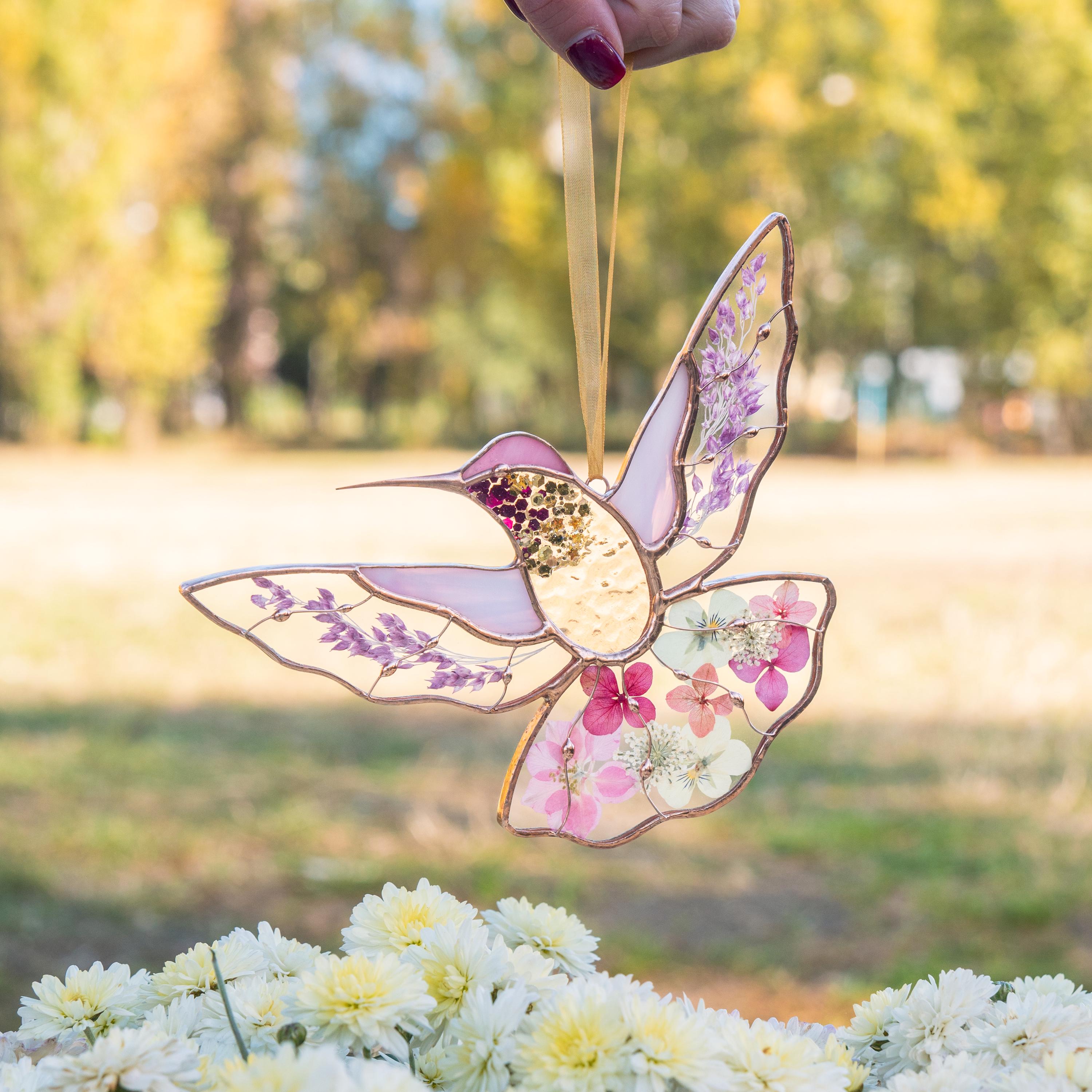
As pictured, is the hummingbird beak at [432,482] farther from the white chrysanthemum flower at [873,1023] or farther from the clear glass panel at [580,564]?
the white chrysanthemum flower at [873,1023]

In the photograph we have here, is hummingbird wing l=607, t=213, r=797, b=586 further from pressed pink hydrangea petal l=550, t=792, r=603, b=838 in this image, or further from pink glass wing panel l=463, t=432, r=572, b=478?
pressed pink hydrangea petal l=550, t=792, r=603, b=838

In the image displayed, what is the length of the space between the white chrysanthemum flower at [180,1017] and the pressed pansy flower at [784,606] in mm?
497

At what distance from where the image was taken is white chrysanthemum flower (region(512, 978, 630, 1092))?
2.22 ft

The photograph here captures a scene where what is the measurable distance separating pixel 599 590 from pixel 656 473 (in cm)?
10

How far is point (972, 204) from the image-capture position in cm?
1399

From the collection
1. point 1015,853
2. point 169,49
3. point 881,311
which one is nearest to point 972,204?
point 881,311

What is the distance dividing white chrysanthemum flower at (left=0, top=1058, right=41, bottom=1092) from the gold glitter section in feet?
1.51

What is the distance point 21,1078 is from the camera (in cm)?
68

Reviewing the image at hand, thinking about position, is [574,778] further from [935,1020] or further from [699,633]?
[935,1020]

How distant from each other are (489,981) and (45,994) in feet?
0.95

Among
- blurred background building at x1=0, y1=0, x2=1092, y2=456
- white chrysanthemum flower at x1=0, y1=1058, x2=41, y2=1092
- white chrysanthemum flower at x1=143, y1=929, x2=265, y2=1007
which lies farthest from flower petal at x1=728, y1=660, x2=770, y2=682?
blurred background building at x1=0, y1=0, x2=1092, y2=456

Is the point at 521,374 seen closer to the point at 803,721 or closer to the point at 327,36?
the point at 327,36

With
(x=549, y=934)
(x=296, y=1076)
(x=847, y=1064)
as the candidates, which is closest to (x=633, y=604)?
(x=549, y=934)

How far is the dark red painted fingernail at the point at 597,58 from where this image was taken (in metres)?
0.84
